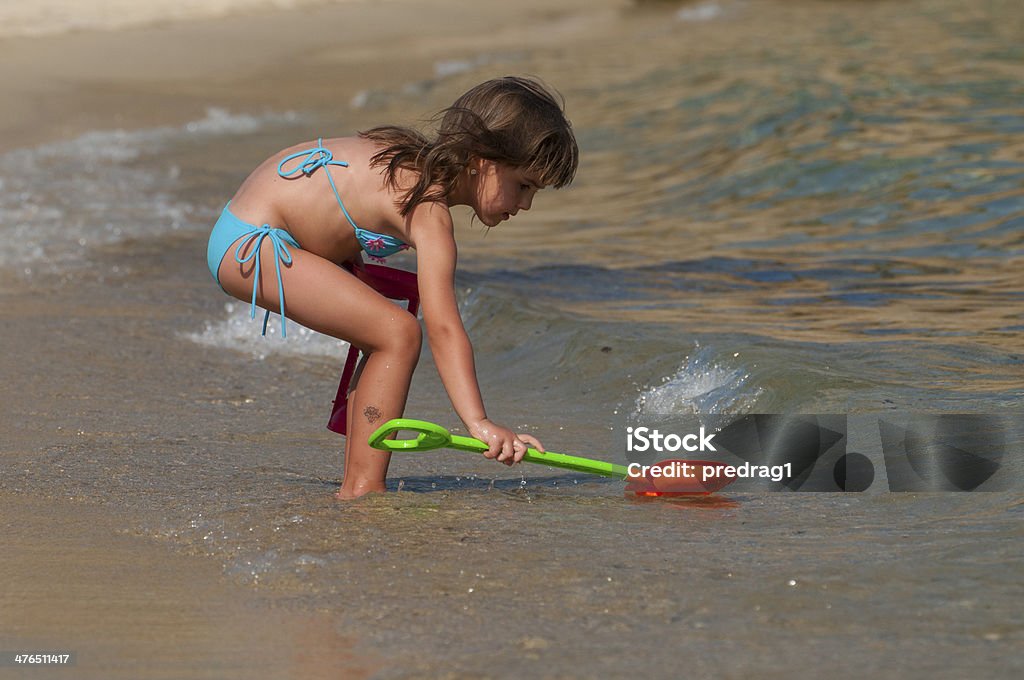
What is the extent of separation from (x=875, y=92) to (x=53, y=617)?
30.7ft

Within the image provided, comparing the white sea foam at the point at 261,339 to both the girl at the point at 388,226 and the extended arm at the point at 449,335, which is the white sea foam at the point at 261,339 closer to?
the girl at the point at 388,226

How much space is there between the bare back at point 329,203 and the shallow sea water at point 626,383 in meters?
0.61

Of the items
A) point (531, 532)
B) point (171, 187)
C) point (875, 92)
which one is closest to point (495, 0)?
point (875, 92)

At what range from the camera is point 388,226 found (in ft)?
10.4

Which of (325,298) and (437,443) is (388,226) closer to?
(325,298)

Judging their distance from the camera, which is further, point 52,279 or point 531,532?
point 52,279

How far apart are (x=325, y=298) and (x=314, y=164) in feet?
1.13

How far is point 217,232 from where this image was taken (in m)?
3.34

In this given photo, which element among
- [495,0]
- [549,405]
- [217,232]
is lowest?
[549,405]

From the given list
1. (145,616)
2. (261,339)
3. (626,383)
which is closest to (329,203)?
Answer: (145,616)

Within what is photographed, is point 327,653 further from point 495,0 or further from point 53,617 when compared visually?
point 495,0

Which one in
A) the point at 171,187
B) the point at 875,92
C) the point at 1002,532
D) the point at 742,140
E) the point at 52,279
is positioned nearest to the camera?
the point at 1002,532

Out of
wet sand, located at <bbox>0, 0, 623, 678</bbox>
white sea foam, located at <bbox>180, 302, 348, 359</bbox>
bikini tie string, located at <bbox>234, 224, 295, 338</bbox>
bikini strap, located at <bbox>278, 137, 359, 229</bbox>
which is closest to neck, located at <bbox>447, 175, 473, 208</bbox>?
bikini strap, located at <bbox>278, 137, 359, 229</bbox>

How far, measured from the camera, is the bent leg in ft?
10.3
